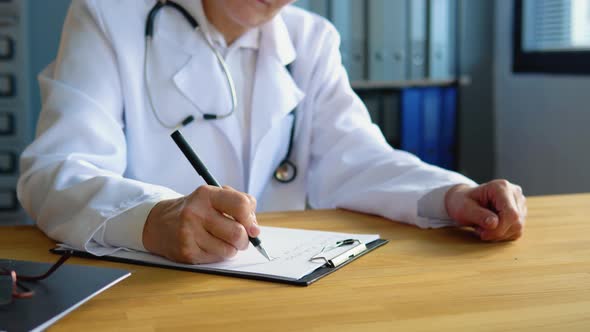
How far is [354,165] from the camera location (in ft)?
4.75

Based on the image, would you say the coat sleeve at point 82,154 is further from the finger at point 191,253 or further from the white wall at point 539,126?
the white wall at point 539,126

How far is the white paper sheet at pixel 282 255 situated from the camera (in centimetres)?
85

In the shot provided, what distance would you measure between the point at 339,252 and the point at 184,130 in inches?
24.0

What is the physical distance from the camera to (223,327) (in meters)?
0.67

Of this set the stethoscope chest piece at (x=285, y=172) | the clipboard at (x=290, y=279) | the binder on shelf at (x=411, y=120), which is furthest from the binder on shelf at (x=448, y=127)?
the clipboard at (x=290, y=279)

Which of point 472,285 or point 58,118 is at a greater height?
point 58,118

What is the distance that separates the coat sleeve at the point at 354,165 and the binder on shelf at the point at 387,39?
4.05 ft

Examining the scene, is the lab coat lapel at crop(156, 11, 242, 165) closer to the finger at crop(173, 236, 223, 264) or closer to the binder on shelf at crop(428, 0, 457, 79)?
the finger at crop(173, 236, 223, 264)

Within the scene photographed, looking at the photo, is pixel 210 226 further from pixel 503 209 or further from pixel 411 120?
pixel 411 120

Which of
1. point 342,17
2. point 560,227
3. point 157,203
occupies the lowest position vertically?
point 560,227

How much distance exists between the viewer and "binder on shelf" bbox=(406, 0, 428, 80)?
9.43 ft

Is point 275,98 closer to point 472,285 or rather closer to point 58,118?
point 58,118

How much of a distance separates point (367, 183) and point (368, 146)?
0.44ft

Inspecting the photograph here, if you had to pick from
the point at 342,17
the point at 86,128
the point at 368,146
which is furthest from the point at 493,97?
the point at 86,128
